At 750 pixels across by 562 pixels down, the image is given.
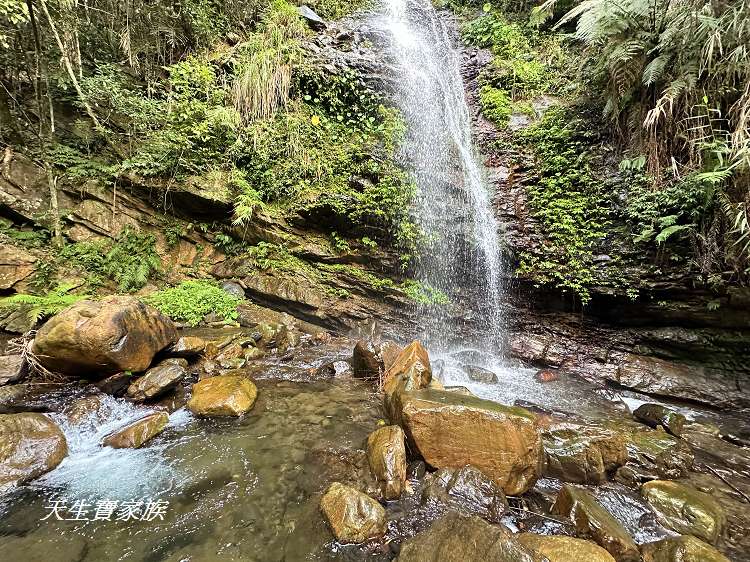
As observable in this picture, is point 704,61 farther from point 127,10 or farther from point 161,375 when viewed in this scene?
point 127,10

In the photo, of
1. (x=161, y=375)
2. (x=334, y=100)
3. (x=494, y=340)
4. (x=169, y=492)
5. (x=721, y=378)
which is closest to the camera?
(x=169, y=492)

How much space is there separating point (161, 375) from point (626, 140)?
355 inches

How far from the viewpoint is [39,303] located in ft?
16.4

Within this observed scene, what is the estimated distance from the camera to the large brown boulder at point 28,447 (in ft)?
9.42

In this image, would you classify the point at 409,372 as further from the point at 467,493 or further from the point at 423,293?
the point at 423,293

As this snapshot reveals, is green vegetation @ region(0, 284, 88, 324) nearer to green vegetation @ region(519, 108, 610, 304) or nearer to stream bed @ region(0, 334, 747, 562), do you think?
stream bed @ region(0, 334, 747, 562)

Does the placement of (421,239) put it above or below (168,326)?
above

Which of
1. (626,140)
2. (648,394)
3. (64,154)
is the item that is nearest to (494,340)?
(648,394)

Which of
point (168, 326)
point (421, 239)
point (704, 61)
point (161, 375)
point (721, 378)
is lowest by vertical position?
point (721, 378)

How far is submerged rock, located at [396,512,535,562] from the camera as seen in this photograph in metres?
1.98

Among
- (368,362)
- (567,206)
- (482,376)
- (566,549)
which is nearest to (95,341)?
A: (368,362)

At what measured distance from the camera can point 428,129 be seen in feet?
28.9

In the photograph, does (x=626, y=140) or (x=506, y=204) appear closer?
(x=626, y=140)

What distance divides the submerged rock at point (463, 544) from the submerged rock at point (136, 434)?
2.97 metres
